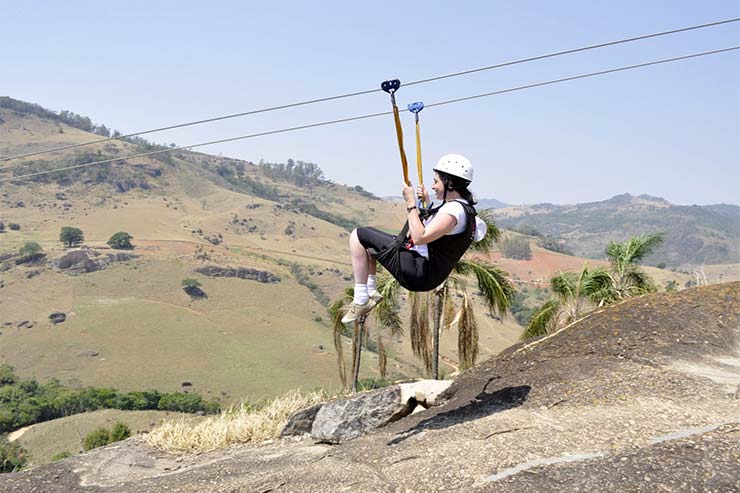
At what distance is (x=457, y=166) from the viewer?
705cm

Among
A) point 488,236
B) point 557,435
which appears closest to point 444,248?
point 557,435

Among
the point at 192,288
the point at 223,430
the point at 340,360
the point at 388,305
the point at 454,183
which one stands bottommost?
the point at 192,288

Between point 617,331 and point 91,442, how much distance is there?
120ft

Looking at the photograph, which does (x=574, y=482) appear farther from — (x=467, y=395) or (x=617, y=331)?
(x=617, y=331)

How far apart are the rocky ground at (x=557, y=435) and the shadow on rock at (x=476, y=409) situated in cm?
2

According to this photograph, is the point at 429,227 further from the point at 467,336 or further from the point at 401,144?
the point at 467,336

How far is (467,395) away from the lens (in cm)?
906

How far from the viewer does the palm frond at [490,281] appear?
17.8 metres

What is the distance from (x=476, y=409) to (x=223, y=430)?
4.68m

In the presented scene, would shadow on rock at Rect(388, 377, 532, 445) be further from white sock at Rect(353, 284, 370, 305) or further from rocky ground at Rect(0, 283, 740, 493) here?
white sock at Rect(353, 284, 370, 305)

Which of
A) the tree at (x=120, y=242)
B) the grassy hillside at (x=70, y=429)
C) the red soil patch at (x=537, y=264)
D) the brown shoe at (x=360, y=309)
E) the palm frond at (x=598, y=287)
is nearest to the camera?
the brown shoe at (x=360, y=309)

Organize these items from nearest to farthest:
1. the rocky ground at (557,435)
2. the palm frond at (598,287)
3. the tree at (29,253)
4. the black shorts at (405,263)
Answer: the rocky ground at (557,435), the black shorts at (405,263), the palm frond at (598,287), the tree at (29,253)

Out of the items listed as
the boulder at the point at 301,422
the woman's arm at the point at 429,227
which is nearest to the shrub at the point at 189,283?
the boulder at the point at 301,422

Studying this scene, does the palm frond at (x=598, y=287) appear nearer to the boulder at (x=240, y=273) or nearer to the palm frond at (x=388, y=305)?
the palm frond at (x=388, y=305)
